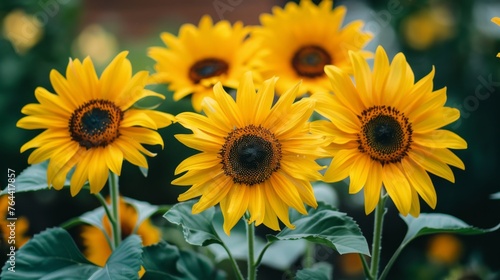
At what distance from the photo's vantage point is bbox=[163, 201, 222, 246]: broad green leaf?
3.15ft

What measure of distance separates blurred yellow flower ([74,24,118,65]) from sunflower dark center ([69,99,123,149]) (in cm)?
226

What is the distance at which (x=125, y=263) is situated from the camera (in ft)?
3.17

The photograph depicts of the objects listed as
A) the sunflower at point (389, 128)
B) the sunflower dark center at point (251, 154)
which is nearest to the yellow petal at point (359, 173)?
the sunflower at point (389, 128)

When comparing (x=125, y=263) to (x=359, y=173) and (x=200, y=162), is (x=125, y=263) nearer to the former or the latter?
(x=200, y=162)

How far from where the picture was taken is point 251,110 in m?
0.96

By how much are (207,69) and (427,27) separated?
1883 millimetres

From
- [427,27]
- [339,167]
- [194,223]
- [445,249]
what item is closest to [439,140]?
[339,167]

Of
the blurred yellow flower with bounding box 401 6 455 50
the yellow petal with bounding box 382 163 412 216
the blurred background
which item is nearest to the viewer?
the yellow petal with bounding box 382 163 412 216

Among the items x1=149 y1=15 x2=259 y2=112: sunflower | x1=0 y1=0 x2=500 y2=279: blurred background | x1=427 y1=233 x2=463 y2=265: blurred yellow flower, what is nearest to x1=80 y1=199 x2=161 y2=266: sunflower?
x1=149 y1=15 x2=259 y2=112: sunflower

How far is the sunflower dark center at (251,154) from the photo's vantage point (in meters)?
0.96

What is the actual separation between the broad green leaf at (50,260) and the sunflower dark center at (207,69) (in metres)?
0.38

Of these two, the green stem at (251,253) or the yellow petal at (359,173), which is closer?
the yellow petal at (359,173)

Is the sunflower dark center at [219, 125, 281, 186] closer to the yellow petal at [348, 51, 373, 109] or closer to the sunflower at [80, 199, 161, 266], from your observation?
the yellow petal at [348, 51, 373, 109]

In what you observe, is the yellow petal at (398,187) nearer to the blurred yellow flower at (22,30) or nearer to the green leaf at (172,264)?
the green leaf at (172,264)
